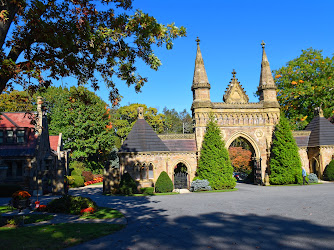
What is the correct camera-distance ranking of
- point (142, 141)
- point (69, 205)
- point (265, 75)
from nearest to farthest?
point (69, 205) → point (142, 141) → point (265, 75)

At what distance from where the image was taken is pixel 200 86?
31.5 meters

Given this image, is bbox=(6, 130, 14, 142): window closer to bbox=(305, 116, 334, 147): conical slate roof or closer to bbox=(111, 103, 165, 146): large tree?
bbox=(305, 116, 334, 147): conical slate roof

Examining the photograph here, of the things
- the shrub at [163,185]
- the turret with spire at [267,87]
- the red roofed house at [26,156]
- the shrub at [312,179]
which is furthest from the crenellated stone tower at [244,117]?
the red roofed house at [26,156]

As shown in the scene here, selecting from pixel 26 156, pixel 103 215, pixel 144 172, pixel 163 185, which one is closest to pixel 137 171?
pixel 144 172

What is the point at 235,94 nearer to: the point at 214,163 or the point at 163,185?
the point at 214,163

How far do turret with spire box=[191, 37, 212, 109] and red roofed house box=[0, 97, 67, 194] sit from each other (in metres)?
15.6

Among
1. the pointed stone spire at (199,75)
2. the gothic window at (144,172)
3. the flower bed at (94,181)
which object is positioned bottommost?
the flower bed at (94,181)

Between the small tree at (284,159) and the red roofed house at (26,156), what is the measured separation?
21242 millimetres

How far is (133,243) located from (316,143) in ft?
97.3

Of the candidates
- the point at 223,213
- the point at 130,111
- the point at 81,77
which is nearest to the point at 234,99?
the point at 223,213

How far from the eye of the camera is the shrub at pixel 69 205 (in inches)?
555

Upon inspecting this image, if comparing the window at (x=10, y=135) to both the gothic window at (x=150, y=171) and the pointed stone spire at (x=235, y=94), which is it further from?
the pointed stone spire at (x=235, y=94)

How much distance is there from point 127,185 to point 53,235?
16.2 meters

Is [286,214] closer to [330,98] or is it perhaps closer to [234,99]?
[234,99]
